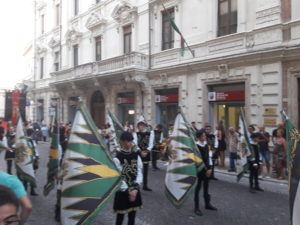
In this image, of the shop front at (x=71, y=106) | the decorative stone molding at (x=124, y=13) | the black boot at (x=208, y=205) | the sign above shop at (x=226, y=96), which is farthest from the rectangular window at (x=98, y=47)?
the black boot at (x=208, y=205)

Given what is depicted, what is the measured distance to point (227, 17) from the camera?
13.1m

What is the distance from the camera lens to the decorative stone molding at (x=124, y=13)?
17.3m

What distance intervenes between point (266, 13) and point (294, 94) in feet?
11.4

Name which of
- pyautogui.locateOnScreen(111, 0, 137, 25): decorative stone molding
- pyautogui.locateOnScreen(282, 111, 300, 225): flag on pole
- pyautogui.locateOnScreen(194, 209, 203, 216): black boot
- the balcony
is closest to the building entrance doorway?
the balcony

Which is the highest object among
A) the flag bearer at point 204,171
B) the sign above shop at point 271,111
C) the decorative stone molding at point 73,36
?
the decorative stone molding at point 73,36

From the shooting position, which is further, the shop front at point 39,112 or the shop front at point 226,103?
the shop front at point 39,112

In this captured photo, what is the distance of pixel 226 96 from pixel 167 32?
549 cm

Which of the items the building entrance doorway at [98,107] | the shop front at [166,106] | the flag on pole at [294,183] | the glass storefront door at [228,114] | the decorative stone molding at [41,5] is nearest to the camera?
the flag on pole at [294,183]

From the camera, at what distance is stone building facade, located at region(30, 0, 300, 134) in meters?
11.0

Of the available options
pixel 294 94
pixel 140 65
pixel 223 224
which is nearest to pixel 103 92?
pixel 140 65

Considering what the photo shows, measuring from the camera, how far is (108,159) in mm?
3549

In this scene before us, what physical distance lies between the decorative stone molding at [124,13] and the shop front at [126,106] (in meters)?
4.68

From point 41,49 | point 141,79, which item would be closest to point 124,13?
point 141,79

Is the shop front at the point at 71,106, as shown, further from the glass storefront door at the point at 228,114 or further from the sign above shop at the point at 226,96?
the glass storefront door at the point at 228,114
